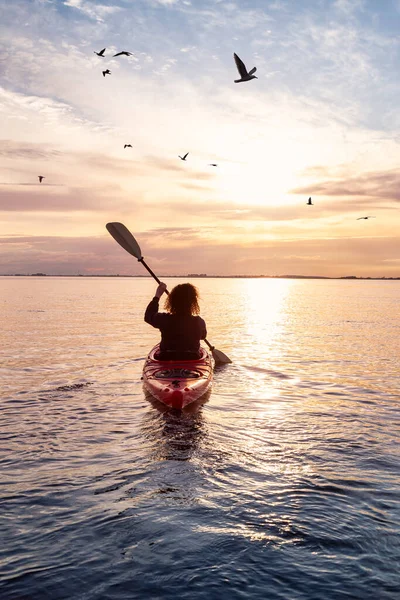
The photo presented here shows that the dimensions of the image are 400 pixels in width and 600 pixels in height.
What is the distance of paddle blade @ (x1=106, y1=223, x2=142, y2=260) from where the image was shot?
1700 cm

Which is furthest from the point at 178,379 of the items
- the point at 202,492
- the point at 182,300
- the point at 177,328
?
the point at 202,492

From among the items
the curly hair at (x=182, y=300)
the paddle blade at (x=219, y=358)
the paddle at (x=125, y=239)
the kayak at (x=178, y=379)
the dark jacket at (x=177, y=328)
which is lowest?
the paddle blade at (x=219, y=358)

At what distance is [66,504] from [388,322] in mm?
32142

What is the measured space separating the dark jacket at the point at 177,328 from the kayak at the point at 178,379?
354mm

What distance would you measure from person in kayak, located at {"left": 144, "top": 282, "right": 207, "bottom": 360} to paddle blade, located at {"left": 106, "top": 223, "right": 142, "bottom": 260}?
5.77 metres

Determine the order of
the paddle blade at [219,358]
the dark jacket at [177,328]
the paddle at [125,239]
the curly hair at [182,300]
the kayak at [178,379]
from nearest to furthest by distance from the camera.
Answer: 1. the kayak at [178,379]
2. the curly hair at [182,300]
3. the dark jacket at [177,328]
4. the paddle at [125,239]
5. the paddle blade at [219,358]

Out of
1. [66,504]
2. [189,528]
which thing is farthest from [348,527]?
[66,504]

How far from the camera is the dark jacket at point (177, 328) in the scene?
1103cm

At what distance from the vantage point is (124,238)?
17.1 meters

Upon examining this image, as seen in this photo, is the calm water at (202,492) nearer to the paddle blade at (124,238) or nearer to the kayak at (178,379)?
the kayak at (178,379)

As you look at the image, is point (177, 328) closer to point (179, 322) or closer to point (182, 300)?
point (179, 322)

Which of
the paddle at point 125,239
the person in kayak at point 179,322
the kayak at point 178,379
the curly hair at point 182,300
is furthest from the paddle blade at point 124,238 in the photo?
the curly hair at point 182,300

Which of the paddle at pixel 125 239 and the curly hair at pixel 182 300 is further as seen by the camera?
the paddle at pixel 125 239

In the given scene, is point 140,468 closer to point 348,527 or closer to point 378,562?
point 348,527
